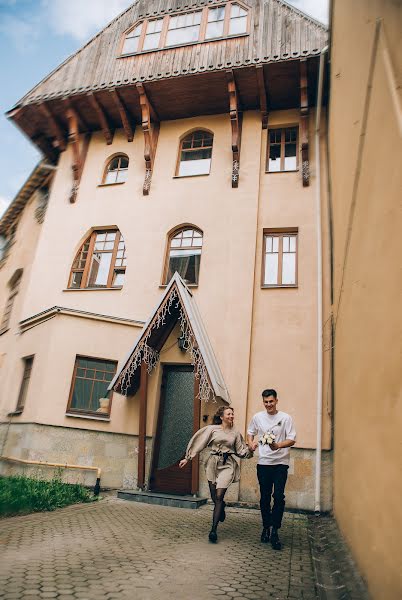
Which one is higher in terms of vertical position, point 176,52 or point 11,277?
point 176,52

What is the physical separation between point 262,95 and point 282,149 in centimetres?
159

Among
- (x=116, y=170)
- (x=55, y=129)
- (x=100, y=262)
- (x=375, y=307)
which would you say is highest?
(x=55, y=129)

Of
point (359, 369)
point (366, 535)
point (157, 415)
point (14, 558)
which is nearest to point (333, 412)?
point (157, 415)

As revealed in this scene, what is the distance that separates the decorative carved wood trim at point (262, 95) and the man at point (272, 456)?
9489mm

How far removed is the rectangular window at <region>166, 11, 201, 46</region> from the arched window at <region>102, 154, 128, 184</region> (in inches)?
158

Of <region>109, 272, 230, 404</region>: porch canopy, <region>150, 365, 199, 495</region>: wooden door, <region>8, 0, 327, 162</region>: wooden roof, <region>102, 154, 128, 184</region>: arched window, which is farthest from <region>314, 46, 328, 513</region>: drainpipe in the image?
<region>102, 154, 128, 184</region>: arched window

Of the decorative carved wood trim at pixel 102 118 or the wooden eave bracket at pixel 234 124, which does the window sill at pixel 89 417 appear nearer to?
the wooden eave bracket at pixel 234 124

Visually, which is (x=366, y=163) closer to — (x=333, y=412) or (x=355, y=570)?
(x=355, y=570)

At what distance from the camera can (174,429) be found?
33.2 feet

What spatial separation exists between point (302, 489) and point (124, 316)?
597 centimetres

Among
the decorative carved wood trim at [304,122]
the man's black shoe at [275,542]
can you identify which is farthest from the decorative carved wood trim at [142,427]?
the decorative carved wood trim at [304,122]

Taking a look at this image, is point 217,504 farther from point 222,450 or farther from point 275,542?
point 275,542

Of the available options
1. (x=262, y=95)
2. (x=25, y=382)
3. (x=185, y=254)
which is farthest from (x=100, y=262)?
(x=262, y=95)

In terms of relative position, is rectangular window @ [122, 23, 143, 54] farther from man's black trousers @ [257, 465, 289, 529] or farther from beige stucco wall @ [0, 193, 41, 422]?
man's black trousers @ [257, 465, 289, 529]
